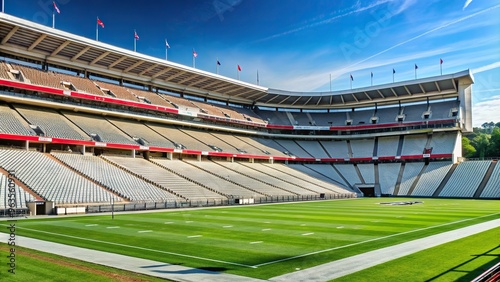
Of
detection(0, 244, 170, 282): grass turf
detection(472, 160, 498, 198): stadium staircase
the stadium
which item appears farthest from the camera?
detection(472, 160, 498, 198): stadium staircase

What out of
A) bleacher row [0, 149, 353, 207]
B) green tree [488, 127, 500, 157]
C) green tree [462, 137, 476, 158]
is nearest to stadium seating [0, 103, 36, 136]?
bleacher row [0, 149, 353, 207]

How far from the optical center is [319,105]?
90438 millimetres

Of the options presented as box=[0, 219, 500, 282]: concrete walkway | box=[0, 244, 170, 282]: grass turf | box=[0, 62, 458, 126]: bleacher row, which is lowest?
box=[0, 219, 500, 282]: concrete walkway

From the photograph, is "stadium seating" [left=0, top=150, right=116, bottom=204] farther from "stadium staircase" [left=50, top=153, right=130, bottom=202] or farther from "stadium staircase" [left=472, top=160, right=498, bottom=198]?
"stadium staircase" [left=472, top=160, right=498, bottom=198]

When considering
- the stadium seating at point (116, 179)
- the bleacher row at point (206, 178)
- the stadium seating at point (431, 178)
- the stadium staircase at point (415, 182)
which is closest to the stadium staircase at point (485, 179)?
the bleacher row at point (206, 178)

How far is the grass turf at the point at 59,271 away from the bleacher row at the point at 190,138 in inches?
1322

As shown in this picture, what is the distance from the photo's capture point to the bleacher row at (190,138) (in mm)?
48375

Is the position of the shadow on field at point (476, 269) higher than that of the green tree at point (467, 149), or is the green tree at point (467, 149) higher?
the green tree at point (467, 149)

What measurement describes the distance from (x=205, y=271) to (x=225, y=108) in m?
68.9

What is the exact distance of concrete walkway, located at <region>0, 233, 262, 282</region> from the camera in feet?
40.5

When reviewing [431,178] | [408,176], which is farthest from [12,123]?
[431,178]

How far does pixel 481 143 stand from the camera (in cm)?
10069

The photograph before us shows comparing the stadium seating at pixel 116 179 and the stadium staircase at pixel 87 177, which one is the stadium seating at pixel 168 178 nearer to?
the stadium seating at pixel 116 179

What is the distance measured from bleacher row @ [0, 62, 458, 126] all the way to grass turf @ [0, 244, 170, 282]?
4091cm
